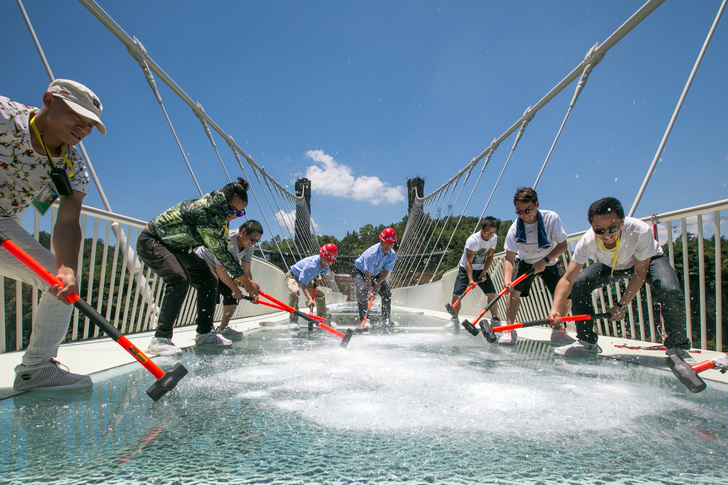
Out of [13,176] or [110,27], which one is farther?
[110,27]

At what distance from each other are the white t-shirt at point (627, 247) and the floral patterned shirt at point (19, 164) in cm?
297

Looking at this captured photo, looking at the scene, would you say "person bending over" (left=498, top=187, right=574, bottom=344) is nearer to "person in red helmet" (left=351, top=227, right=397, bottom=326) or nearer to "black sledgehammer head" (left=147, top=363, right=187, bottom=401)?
"person in red helmet" (left=351, top=227, right=397, bottom=326)

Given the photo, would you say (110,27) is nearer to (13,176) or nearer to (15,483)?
(13,176)

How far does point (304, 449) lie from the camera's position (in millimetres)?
1020

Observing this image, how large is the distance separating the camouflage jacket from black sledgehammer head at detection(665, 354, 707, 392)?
8.78 feet

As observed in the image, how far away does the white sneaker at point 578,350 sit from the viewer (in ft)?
8.92

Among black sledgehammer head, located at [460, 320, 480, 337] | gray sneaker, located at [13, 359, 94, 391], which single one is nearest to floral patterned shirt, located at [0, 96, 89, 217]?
gray sneaker, located at [13, 359, 94, 391]

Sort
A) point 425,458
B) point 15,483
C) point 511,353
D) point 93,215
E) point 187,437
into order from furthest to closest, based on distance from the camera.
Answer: point 93,215 < point 511,353 < point 187,437 < point 425,458 < point 15,483

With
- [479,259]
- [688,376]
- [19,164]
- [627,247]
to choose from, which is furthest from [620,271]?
[19,164]

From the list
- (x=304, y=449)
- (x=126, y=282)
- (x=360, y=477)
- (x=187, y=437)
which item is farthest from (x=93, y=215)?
(x=360, y=477)

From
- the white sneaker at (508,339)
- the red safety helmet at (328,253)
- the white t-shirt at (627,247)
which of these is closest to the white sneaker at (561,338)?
the white sneaker at (508,339)

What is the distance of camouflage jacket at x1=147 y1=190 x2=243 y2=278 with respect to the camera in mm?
2854

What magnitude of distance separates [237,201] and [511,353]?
7.28ft

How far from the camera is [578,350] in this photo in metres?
2.75
